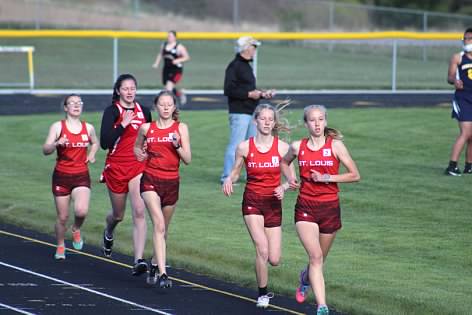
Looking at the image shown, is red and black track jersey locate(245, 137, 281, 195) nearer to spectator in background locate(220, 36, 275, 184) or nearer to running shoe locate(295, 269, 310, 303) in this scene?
running shoe locate(295, 269, 310, 303)

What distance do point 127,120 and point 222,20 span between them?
4485 cm

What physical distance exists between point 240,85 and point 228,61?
25.3 m

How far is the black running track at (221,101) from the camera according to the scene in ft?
100

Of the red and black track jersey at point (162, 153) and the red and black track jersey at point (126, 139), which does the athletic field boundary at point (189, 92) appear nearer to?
the red and black track jersey at point (126, 139)

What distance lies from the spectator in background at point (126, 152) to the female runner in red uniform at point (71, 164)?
675mm

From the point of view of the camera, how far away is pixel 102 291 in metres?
11.5

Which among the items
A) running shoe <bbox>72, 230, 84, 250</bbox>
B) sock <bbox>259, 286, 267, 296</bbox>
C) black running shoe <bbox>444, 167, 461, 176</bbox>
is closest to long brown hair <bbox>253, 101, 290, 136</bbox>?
sock <bbox>259, 286, 267, 296</bbox>

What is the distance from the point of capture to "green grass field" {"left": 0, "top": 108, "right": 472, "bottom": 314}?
11.6m

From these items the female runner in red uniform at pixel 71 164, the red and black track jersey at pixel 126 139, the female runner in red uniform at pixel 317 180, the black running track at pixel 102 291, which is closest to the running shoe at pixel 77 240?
the black running track at pixel 102 291

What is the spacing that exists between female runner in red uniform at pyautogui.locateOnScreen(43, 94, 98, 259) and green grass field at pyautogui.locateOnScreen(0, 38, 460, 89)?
892 inches

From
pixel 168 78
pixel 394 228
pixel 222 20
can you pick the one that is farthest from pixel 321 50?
pixel 394 228

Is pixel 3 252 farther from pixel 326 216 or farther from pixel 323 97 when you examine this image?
pixel 323 97

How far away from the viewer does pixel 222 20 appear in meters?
56.6

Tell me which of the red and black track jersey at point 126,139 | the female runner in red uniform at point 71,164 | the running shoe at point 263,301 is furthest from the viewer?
the female runner in red uniform at point 71,164
